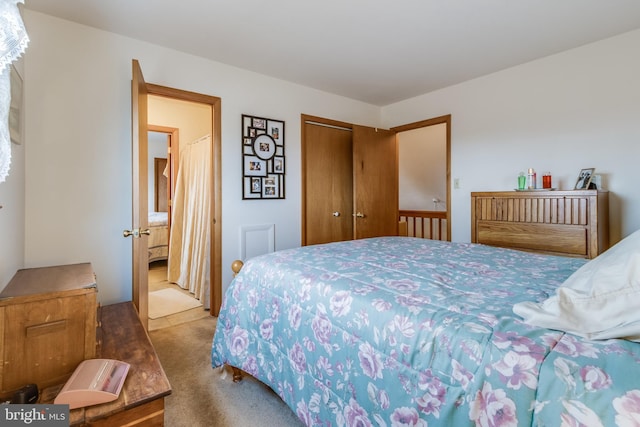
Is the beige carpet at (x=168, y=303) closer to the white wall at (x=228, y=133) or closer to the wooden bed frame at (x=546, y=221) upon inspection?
the white wall at (x=228, y=133)

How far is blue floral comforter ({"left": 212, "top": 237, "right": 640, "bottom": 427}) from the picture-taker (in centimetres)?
67

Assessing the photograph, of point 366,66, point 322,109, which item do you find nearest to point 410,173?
point 322,109

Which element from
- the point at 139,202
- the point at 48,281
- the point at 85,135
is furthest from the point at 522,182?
the point at 85,135

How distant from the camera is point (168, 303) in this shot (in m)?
3.36

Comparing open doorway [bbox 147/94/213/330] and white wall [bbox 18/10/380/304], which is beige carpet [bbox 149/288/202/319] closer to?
open doorway [bbox 147/94/213/330]

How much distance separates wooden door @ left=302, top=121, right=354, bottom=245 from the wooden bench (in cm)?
233

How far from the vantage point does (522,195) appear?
267 cm

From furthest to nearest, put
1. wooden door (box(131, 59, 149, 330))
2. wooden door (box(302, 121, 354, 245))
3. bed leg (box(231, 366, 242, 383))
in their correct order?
wooden door (box(302, 121, 354, 245))
wooden door (box(131, 59, 149, 330))
bed leg (box(231, 366, 242, 383))

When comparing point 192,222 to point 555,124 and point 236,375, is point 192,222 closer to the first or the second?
point 236,375

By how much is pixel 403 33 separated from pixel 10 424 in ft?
9.96

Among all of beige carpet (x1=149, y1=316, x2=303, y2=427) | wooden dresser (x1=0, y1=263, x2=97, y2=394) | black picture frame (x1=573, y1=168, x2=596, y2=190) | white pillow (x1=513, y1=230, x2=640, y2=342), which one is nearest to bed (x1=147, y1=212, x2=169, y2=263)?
beige carpet (x1=149, y1=316, x2=303, y2=427)

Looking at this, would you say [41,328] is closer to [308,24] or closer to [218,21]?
[218,21]

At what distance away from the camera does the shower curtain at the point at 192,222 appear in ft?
11.3

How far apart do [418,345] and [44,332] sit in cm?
131
